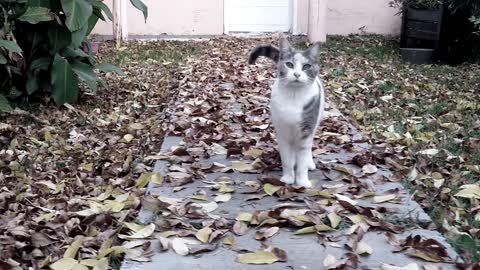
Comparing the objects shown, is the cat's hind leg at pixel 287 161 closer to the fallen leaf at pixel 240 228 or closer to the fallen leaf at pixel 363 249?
the fallen leaf at pixel 240 228

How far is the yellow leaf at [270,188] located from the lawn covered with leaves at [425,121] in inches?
30.9

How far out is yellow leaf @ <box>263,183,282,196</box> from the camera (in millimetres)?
3396

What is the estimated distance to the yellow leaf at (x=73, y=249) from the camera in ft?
9.20

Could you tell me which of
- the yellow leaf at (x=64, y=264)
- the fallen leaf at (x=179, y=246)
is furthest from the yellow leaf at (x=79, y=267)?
the fallen leaf at (x=179, y=246)

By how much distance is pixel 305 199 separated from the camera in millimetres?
3301

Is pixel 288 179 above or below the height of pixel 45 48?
below

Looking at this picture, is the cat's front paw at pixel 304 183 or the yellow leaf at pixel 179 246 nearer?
the yellow leaf at pixel 179 246

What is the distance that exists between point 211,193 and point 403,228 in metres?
1.07

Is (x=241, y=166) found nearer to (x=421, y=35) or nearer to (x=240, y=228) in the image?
(x=240, y=228)

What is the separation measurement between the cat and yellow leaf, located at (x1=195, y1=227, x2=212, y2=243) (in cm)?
77

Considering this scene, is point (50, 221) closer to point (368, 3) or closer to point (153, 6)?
point (153, 6)

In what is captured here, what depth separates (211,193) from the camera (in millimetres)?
3447

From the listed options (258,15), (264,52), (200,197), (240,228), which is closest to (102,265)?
(240,228)

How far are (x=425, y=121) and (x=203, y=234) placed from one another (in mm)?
3112
